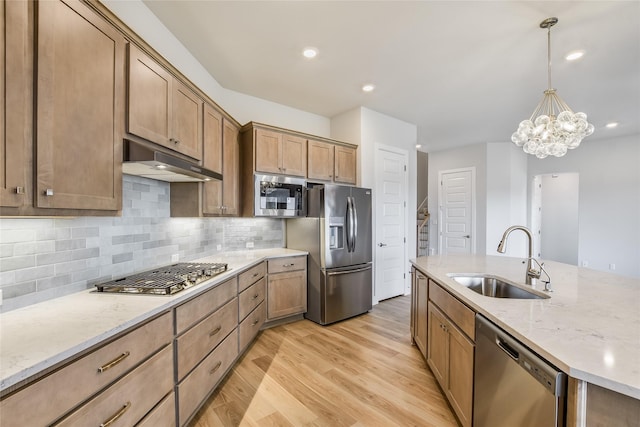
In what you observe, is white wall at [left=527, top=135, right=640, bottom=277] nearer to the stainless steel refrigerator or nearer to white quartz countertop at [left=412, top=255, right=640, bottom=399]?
white quartz countertop at [left=412, top=255, right=640, bottom=399]

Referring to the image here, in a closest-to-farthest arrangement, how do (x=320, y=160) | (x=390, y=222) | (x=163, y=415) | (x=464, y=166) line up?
(x=163, y=415) → (x=320, y=160) → (x=390, y=222) → (x=464, y=166)

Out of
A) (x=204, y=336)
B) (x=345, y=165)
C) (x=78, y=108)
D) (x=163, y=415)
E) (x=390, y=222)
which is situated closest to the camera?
(x=78, y=108)

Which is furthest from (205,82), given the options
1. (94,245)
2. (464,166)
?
(464,166)

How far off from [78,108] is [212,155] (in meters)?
1.33

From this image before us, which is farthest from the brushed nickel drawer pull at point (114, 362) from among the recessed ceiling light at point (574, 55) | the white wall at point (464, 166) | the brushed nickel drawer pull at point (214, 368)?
the white wall at point (464, 166)

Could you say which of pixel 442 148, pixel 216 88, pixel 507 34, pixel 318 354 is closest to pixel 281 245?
pixel 318 354

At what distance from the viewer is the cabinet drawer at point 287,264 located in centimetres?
317

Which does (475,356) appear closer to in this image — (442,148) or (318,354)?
(318,354)

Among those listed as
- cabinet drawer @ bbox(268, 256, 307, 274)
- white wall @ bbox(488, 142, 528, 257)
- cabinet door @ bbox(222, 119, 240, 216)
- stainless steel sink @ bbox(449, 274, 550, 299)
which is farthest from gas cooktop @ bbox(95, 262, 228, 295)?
white wall @ bbox(488, 142, 528, 257)

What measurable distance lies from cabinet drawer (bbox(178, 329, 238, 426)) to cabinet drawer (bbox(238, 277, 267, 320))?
21 cm

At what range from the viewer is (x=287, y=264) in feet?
10.8

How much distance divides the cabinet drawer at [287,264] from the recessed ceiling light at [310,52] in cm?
219

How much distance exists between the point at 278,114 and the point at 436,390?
3.68 m

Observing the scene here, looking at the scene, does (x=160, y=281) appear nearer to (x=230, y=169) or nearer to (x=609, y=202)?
(x=230, y=169)
